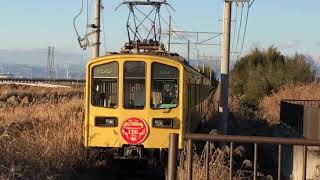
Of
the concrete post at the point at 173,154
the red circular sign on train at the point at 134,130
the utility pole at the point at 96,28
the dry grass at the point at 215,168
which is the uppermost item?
the utility pole at the point at 96,28

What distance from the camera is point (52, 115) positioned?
15930mm

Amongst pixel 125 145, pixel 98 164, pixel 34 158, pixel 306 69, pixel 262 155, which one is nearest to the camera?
pixel 34 158

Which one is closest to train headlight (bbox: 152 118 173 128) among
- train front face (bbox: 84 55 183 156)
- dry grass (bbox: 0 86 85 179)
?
train front face (bbox: 84 55 183 156)

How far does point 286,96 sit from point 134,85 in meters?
32.9

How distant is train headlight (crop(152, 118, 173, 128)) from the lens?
1418cm

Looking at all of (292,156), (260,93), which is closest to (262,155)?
(292,156)

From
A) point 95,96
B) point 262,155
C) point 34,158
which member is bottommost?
point 262,155

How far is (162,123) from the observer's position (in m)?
14.2

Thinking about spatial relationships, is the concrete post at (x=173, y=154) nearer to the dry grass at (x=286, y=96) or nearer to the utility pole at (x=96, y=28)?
the utility pole at (x=96, y=28)

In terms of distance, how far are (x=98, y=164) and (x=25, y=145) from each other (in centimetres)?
396

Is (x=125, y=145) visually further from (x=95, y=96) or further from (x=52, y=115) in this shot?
(x=52, y=115)

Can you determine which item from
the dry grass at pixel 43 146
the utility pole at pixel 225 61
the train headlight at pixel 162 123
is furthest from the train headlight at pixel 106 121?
the utility pole at pixel 225 61

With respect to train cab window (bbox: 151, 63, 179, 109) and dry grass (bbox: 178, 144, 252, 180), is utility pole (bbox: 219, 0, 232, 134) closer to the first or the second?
train cab window (bbox: 151, 63, 179, 109)

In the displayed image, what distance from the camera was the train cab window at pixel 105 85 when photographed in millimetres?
14594
